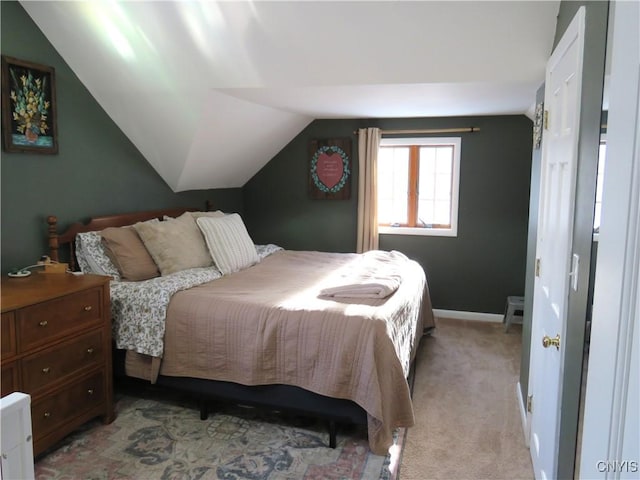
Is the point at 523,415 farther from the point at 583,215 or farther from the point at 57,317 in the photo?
the point at 57,317

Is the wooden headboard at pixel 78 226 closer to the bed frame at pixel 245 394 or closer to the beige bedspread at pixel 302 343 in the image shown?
the bed frame at pixel 245 394

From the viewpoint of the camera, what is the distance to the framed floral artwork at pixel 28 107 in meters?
2.60

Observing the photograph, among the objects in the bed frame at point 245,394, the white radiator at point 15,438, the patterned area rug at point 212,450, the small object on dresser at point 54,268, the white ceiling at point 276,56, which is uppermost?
the white ceiling at point 276,56

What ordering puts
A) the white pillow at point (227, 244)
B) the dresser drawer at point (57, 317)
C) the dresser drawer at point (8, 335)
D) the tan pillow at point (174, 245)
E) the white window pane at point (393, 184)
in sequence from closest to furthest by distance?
the dresser drawer at point (8, 335) < the dresser drawer at point (57, 317) < the tan pillow at point (174, 245) < the white pillow at point (227, 244) < the white window pane at point (393, 184)

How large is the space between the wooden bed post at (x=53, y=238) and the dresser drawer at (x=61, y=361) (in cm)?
70

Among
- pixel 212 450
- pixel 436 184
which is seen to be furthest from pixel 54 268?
pixel 436 184

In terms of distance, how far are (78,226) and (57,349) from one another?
104 cm

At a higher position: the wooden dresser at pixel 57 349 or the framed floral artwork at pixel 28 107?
the framed floral artwork at pixel 28 107

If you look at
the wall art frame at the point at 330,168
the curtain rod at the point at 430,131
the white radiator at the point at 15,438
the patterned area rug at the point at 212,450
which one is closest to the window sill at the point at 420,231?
the wall art frame at the point at 330,168

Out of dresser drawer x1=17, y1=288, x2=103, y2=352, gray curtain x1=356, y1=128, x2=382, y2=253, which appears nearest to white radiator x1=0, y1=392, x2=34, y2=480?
dresser drawer x1=17, y1=288, x2=103, y2=352

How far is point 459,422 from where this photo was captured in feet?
8.90

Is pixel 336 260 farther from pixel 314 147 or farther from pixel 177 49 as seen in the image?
pixel 177 49

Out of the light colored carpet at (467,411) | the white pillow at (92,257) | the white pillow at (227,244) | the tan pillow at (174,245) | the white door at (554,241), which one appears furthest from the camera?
the white pillow at (227,244)

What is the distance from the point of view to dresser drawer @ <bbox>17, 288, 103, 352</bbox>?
2.07m
